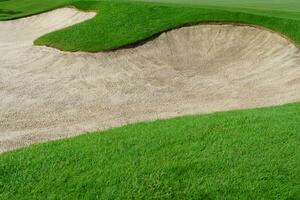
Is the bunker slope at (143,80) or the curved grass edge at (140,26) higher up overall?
the curved grass edge at (140,26)

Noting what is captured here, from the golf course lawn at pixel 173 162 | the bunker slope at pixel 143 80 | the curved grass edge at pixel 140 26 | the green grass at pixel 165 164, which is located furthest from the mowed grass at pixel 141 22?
the green grass at pixel 165 164

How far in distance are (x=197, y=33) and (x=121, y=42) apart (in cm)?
323

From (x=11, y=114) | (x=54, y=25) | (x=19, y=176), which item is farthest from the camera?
(x=54, y=25)

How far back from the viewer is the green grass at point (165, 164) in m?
6.40

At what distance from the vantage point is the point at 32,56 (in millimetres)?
16922

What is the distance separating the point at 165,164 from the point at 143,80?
7759 mm

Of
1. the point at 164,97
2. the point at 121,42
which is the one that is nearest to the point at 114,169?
the point at 164,97

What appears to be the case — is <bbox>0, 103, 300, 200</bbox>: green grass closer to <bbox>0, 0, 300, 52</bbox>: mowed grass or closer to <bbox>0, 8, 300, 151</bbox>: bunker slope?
<bbox>0, 8, 300, 151</bbox>: bunker slope

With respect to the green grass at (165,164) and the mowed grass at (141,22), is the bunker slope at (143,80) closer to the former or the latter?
the mowed grass at (141,22)

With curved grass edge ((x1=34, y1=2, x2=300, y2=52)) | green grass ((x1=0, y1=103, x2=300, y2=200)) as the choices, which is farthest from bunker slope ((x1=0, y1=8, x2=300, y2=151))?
green grass ((x1=0, y1=103, x2=300, y2=200))

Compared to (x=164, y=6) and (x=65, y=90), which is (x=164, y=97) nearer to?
(x=65, y=90)

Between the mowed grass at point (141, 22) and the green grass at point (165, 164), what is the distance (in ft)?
29.4

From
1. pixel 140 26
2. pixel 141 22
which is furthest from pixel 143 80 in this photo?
pixel 141 22

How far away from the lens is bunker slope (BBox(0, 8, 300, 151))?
1137cm
